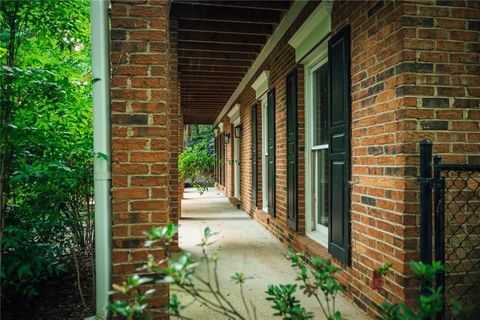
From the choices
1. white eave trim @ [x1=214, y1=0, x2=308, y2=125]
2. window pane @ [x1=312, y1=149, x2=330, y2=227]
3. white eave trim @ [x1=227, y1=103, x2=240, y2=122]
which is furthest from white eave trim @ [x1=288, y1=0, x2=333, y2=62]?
white eave trim @ [x1=227, y1=103, x2=240, y2=122]

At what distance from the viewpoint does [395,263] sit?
251 centimetres

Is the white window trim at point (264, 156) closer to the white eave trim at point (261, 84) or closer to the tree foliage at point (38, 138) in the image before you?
the white eave trim at point (261, 84)

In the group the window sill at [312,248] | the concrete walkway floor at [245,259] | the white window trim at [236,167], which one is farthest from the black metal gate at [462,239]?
the white window trim at [236,167]

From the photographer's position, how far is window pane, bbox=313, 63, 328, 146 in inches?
167

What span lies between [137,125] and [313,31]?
102 inches

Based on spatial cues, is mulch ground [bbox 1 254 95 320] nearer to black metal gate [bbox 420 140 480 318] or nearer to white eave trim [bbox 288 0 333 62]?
black metal gate [bbox 420 140 480 318]

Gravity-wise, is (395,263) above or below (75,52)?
below

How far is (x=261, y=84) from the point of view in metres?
6.67

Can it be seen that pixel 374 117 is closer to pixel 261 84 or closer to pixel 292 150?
pixel 292 150

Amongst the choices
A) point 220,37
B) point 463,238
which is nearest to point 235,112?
point 220,37

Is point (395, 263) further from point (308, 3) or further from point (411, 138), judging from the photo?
point (308, 3)

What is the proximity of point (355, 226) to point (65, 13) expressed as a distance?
2820 millimetres

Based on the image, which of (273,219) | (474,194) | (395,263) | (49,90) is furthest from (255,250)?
(49,90)

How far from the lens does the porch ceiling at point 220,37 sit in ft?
15.0
